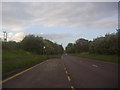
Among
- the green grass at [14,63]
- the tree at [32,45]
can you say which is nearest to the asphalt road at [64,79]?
the green grass at [14,63]

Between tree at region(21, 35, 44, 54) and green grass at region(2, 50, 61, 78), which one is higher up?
tree at region(21, 35, 44, 54)

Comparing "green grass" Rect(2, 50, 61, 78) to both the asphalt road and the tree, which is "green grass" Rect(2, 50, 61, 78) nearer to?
the asphalt road

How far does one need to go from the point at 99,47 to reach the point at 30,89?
7411cm

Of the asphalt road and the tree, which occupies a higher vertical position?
the tree

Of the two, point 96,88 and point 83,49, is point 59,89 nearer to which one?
point 96,88

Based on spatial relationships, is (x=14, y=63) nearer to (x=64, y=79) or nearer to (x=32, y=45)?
(x=64, y=79)

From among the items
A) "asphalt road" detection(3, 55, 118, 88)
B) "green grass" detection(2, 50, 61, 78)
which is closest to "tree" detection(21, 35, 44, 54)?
"green grass" detection(2, 50, 61, 78)

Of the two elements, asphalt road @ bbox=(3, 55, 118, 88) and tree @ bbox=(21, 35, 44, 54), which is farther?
tree @ bbox=(21, 35, 44, 54)

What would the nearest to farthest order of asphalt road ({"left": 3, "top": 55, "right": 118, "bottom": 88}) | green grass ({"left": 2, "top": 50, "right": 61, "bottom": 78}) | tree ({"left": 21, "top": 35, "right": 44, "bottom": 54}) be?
asphalt road ({"left": 3, "top": 55, "right": 118, "bottom": 88}) → green grass ({"left": 2, "top": 50, "right": 61, "bottom": 78}) → tree ({"left": 21, "top": 35, "right": 44, "bottom": 54})

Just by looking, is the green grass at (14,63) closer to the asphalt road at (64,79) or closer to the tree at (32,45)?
the asphalt road at (64,79)

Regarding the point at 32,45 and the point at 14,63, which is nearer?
the point at 14,63

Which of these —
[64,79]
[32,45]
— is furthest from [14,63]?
[32,45]

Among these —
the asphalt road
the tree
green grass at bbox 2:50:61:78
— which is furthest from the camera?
the tree

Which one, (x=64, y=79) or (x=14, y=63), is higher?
(x=14, y=63)
